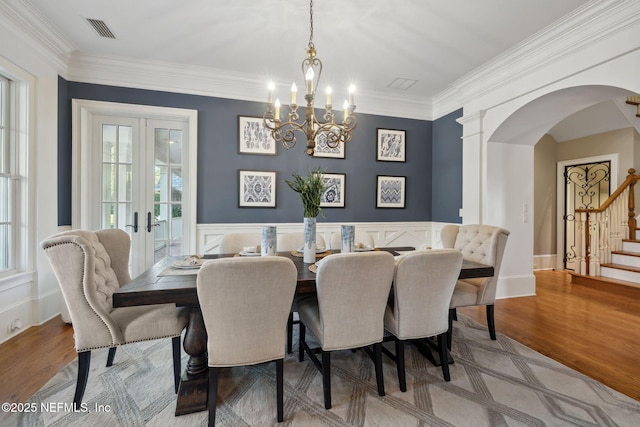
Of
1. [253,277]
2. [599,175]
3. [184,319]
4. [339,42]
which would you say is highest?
[339,42]

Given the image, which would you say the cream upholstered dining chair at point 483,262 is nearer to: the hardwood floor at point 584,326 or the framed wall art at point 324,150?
the hardwood floor at point 584,326

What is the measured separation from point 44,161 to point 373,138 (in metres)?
3.79

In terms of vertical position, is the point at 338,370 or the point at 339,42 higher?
the point at 339,42

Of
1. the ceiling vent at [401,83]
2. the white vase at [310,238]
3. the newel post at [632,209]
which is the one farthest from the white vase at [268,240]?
the newel post at [632,209]

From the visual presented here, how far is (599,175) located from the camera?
203 inches

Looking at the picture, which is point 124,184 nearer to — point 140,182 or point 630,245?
point 140,182

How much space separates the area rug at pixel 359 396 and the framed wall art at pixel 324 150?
8.60 feet

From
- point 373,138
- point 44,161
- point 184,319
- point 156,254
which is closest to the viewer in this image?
point 184,319

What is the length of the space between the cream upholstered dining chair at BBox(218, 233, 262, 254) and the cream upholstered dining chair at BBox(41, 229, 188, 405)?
0.87 m

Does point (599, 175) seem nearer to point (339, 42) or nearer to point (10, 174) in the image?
point (339, 42)

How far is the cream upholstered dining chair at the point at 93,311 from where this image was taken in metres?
1.53

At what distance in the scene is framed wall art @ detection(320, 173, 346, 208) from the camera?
4.05 metres

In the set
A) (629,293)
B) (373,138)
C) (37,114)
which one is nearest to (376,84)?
(373,138)

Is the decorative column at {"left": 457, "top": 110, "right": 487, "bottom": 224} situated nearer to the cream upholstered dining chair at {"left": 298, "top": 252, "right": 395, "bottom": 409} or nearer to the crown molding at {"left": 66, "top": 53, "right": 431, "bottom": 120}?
the crown molding at {"left": 66, "top": 53, "right": 431, "bottom": 120}
